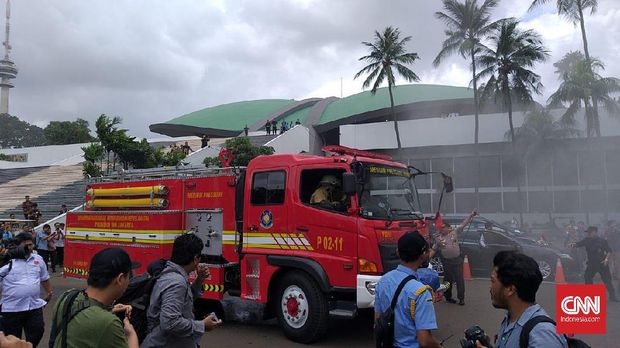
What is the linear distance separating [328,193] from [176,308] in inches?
146

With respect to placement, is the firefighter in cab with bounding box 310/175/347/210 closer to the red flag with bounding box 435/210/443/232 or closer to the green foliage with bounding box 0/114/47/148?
the red flag with bounding box 435/210/443/232

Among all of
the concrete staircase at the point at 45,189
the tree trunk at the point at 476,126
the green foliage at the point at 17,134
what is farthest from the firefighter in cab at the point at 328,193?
the green foliage at the point at 17,134

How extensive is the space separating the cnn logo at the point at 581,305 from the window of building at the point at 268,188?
16.6ft

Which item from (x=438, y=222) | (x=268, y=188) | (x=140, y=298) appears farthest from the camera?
(x=438, y=222)

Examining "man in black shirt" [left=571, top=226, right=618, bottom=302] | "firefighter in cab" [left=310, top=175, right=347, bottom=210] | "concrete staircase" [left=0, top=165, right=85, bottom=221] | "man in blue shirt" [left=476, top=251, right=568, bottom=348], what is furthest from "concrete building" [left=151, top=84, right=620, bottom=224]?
"man in blue shirt" [left=476, top=251, right=568, bottom=348]

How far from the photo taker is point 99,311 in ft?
7.70

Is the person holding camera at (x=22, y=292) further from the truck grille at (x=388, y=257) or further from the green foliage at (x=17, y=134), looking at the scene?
the green foliage at (x=17, y=134)

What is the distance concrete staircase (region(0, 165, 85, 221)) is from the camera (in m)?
26.1

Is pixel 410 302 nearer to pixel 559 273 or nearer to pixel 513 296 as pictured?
pixel 513 296

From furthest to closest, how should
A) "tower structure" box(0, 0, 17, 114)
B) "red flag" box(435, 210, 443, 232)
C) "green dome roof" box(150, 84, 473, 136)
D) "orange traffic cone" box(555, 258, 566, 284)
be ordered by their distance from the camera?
"tower structure" box(0, 0, 17, 114)
"green dome roof" box(150, 84, 473, 136)
"orange traffic cone" box(555, 258, 566, 284)
"red flag" box(435, 210, 443, 232)

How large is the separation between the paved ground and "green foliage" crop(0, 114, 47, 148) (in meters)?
78.4

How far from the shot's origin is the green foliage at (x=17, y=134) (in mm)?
75062

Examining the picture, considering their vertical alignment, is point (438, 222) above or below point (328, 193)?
below

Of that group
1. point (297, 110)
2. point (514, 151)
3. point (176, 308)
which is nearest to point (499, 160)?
point (514, 151)
